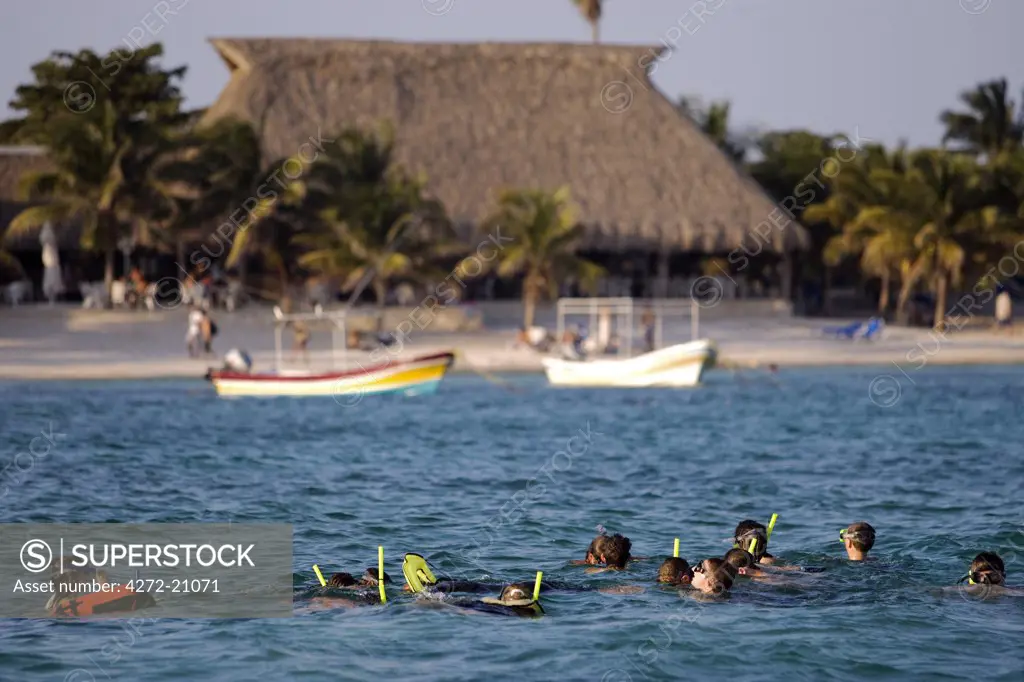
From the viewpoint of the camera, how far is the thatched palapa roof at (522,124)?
52.9m

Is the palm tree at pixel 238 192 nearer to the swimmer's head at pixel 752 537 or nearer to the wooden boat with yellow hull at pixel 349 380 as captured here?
the wooden boat with yellow hull at pixel 349 380

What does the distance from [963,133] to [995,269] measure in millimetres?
13432

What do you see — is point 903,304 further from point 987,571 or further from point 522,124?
point 987,571

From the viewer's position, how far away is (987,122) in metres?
63.6

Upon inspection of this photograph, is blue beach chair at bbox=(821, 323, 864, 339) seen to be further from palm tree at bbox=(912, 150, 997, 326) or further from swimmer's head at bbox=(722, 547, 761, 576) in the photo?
swimmer's head at bbox=(722, 547, 761, 576)

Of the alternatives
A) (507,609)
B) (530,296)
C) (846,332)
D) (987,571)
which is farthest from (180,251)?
(987,571)

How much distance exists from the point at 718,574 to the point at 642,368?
23.9 metres

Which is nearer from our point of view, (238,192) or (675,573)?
(675,573)

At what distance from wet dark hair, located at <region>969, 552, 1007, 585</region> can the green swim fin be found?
4902 millimetres

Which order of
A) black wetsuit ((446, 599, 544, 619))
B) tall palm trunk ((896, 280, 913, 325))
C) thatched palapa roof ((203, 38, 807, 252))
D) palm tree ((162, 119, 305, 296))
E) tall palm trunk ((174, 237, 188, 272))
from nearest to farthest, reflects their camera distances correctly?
black wetsuit ((446, 599, 544, 619))
palm tree ((162, 119, 305, 296))
tall palm trunk ((174, 237, 188, 272))
tall palm trunk ((896, 280, 913, 325))
thatched palapa roof ((203, 38, 807, 252))

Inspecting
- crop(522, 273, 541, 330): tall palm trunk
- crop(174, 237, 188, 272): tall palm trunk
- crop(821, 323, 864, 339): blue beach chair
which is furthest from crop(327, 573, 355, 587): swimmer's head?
crop(821, 323, 864, 339): blue beach chair

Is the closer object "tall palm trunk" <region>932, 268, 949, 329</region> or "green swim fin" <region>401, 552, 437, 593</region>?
"green swim fin" <region>401, 552, 437, 593</region>

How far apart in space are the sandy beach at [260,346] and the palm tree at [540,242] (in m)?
1.76

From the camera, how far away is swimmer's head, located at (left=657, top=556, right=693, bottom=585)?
1494 centimetres
